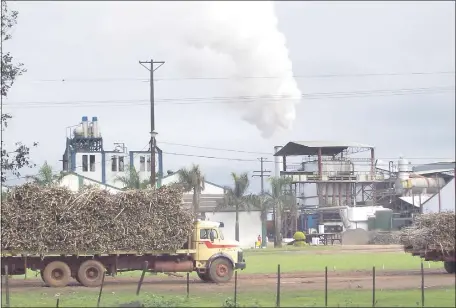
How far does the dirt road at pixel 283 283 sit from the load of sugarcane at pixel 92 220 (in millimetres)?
1839

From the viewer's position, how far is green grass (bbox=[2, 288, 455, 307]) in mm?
21031

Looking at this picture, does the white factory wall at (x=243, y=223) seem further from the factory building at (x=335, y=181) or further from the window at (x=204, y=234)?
the window at (x=204, y=234)

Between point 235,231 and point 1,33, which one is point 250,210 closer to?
point 235,231

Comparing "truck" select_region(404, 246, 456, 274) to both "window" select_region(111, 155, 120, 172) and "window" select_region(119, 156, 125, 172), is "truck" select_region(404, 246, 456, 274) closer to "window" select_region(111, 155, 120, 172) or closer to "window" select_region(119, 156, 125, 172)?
"window" select_region(119, 156, 125, 172)

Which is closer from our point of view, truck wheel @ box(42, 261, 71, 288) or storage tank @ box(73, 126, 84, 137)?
truck wheel @ box(42, 261, 71, 288)

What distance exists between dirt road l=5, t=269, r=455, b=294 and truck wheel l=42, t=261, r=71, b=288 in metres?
0.43

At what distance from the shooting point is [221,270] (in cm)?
3538

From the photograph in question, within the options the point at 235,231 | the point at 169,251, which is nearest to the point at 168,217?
the point at 169,251

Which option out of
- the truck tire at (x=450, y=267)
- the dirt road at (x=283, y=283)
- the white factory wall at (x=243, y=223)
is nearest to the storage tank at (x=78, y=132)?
the white factory wall at (x=243, y=223)

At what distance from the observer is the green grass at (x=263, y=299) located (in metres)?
21.0

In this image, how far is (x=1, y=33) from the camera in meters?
31.6

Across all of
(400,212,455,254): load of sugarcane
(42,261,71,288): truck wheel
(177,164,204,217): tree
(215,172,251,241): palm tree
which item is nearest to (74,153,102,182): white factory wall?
(215,172,251,241): palm tree

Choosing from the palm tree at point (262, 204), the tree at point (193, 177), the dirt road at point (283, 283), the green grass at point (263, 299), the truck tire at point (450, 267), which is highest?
the tree at point (193, 177)

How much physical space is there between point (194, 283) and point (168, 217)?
135 inches
